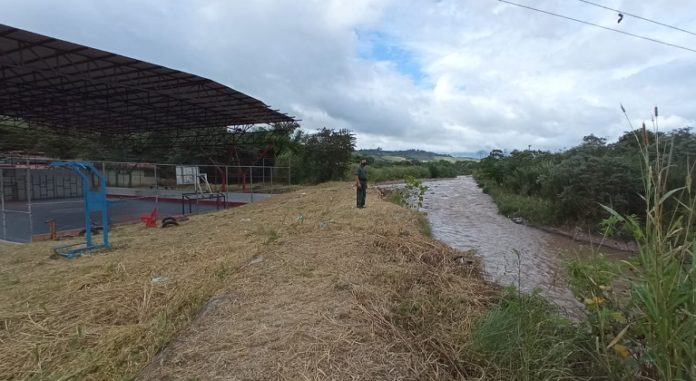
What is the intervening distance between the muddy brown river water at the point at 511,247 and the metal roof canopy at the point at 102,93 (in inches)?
526

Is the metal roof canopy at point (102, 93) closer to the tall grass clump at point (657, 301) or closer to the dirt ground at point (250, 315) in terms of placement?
the dirt ground at point (250, 315)

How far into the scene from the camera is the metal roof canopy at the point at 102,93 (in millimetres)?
16595

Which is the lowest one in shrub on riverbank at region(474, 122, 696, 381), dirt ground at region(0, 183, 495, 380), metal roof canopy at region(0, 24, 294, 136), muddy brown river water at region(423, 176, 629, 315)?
muddy brown river water at region(423, 176, 629, 315)

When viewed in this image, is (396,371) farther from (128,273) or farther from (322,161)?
(322,161)

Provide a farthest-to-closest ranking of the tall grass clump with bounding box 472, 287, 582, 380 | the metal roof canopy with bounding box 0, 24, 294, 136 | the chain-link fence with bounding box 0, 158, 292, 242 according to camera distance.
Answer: the chain-link fence with bounding box 0, 158, 292, 242
the metal roof canopy with bounding box 0, 24, 294, 136
the tall grass clump with bounding box 472, 287, 582, 380

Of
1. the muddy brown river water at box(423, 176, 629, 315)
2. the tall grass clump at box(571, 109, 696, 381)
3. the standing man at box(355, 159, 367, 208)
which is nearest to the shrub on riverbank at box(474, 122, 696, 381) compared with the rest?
the tall grass clump at box(571, 109, 696, 381)

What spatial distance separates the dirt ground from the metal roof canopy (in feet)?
44.6

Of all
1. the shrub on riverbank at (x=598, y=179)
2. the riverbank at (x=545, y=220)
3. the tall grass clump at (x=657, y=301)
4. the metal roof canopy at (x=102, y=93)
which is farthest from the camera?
the metal roof canopy at (x=102, y=93)

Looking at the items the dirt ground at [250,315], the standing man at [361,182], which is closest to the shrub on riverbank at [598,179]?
the standing man at [361,182]

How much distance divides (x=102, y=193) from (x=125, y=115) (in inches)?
938

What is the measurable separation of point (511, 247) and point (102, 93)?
24834mm

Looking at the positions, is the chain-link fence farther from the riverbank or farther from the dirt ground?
the riverbank

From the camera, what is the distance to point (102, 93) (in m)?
24.2

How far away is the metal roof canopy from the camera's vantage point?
16.6 meters
